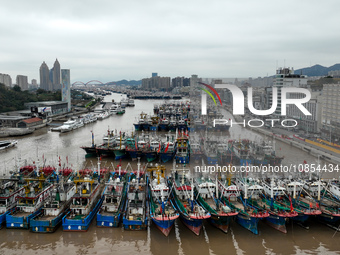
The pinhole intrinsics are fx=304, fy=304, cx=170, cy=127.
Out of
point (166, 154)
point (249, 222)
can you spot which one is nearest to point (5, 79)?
point (166, 154)

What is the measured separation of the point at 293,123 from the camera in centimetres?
2456

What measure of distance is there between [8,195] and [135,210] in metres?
4.38

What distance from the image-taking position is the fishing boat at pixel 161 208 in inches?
360

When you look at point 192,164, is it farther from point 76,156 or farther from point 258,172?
point 76,156

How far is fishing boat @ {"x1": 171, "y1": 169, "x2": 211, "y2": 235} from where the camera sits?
30.2ft

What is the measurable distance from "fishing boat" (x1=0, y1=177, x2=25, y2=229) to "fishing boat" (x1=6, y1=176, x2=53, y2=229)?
184mm

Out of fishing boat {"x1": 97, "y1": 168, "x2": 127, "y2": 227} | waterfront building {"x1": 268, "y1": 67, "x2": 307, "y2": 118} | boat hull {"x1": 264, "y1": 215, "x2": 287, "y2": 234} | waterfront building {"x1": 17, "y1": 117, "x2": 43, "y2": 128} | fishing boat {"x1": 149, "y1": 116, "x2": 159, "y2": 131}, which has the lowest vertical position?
boat hull {"x1": 264, "y1": 215, "x2": 287, "y2": 234}

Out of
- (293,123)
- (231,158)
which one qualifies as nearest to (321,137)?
(293,123)

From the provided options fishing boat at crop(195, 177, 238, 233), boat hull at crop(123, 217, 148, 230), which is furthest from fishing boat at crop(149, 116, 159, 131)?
boat hull at crop(123, 217, 148, 230)

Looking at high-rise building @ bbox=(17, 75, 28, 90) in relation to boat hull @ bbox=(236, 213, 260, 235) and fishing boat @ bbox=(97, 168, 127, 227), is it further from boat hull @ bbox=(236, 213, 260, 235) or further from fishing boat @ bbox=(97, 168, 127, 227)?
boat hull @ bbox=(236, 213, 260, 235)

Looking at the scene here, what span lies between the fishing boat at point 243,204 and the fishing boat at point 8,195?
285 inches

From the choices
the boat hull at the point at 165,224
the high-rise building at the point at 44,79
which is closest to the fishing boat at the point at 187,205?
the boat hull at the point at 165,224

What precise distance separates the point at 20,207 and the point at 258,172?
34.2 ft

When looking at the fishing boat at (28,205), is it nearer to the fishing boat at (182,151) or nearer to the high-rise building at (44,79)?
the fishing boat at (182,151)
